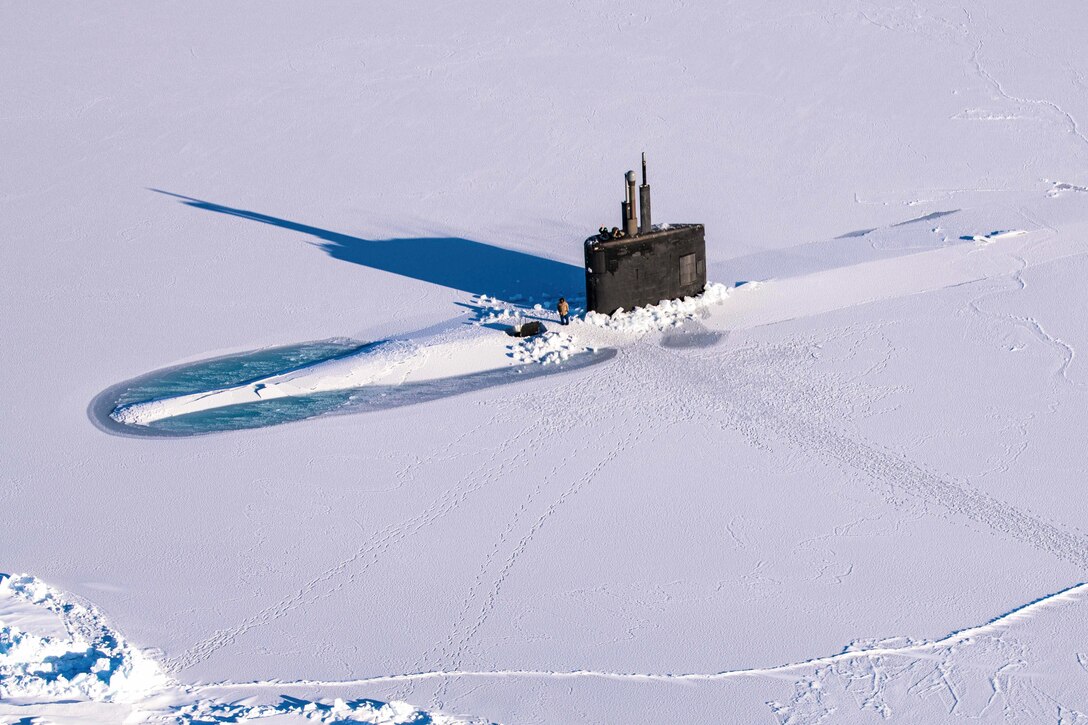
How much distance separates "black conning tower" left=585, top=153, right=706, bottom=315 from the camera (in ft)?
55.9

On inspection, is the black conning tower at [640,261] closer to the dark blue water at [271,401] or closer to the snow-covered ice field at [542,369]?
the snow-covered ice field at [542,369]

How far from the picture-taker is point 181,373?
16.9 m

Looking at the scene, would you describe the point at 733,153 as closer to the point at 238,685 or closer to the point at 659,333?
the point at 659,333

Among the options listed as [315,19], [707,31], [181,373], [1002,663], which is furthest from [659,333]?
[315,19]

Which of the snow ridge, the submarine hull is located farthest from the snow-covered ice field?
the submarine hull

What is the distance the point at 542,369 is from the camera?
16.7 metres

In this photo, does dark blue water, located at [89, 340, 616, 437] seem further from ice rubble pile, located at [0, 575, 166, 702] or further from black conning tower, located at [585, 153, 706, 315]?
ice rubble pile, located at [0, 575, 166, 702]

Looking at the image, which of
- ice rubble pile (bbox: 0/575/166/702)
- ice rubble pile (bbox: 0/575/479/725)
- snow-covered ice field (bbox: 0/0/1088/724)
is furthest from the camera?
snow-covered ice field (bbox: 0/0/1088/724)

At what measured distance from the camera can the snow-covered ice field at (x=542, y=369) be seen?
37.6ft

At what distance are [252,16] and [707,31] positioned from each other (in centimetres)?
1003

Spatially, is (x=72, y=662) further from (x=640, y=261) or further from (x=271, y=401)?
(x=640, y=261)

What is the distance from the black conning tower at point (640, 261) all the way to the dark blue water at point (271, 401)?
90cm

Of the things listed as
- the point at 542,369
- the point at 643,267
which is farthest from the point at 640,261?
the point at 542,369

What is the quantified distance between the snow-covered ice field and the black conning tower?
33 centimetres
